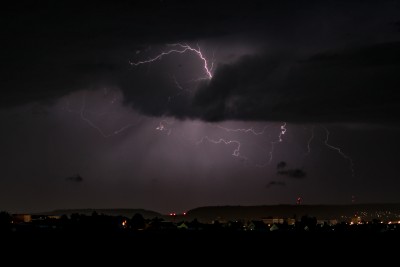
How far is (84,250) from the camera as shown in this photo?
39.4 metres

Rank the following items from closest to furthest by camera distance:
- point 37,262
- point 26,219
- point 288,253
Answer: point 37,262 → point 288,253 → point 26,219

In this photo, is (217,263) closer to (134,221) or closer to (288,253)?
(288,253)

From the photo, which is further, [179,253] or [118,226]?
[118,226]

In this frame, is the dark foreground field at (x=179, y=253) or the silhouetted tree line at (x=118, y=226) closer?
the dark foreground field at (x=179, y=253)

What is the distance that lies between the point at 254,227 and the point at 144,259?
75.2 m

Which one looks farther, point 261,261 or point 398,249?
point 398,249

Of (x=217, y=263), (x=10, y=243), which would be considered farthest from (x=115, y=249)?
(x=217, y=263)

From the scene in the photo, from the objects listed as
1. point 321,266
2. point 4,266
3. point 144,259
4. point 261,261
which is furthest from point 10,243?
point 321,266

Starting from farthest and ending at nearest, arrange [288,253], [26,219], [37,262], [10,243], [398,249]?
[26,219], [398,249], [288,253], [10,243], [37,262]

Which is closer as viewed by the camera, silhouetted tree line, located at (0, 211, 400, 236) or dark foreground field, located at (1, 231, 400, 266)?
dark foreground field, located at (1, 231, 400, 266)

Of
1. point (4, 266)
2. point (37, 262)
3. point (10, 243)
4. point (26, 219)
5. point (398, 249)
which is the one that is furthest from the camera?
point (26, 219)

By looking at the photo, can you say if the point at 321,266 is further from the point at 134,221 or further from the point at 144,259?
the point at 134,221

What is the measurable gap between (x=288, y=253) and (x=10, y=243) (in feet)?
56.8

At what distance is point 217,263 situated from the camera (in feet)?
116
